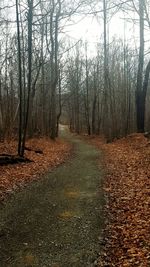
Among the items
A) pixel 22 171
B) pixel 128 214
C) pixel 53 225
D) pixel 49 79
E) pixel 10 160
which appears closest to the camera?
pixel 53 225

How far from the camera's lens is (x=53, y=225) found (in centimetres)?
750

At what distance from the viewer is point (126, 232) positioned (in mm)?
7160

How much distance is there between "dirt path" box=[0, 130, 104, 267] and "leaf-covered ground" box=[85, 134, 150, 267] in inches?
10.9

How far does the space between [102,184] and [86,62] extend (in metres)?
36.8

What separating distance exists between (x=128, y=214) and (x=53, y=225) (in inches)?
74.2

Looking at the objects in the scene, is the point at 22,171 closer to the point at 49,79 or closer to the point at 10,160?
the point at 10,160

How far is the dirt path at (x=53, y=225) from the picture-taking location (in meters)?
5.97

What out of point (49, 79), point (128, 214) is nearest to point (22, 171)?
point (128, 214)

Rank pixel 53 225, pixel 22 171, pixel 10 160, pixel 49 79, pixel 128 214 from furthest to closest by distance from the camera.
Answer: pixel 49 79 < pixel 10 160 < pixel 22 171 < pixel 128 214 < pixel 53 225

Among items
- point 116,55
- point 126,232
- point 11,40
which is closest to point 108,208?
point 126,232

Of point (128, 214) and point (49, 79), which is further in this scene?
point (49, 79)

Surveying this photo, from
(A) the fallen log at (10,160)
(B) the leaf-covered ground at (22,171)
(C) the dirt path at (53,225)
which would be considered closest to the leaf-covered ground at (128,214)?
(C) the dirt path at (53,225)

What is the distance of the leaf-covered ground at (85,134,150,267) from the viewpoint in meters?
6.04

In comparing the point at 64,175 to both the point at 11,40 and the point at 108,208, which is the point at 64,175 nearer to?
the point at 108,208
